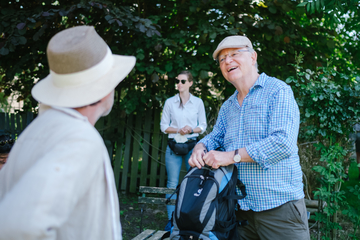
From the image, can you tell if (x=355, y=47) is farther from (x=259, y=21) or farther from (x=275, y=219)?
(x=275, y=219)

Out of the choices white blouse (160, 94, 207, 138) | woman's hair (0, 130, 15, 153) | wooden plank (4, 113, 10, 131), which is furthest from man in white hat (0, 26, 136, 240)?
wooden plank (4, 113, 10, 131)

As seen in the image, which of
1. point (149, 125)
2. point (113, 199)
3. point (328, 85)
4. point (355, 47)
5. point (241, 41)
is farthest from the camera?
point (149, 125)

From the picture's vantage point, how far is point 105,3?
3930 mm

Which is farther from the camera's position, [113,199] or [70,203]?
[113,199]

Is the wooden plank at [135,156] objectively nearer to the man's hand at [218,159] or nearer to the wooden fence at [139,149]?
the wooden fence at [139,149]

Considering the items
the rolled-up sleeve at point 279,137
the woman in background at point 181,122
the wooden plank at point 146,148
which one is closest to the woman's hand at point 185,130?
the woman in background at point 181,122

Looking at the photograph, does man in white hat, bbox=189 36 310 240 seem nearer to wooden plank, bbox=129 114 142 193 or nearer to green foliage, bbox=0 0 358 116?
green foliage, bbox=0 0 358 116

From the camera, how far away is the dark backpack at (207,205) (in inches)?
63.7

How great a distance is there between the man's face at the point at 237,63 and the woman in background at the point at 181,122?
2.14 metres

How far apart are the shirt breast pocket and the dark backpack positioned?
25cm

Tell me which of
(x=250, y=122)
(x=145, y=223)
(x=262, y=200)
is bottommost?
(x=145, y=223)

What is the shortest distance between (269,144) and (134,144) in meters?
4.43

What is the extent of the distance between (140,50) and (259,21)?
6.25ft

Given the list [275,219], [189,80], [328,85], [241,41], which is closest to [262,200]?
[275,219]
